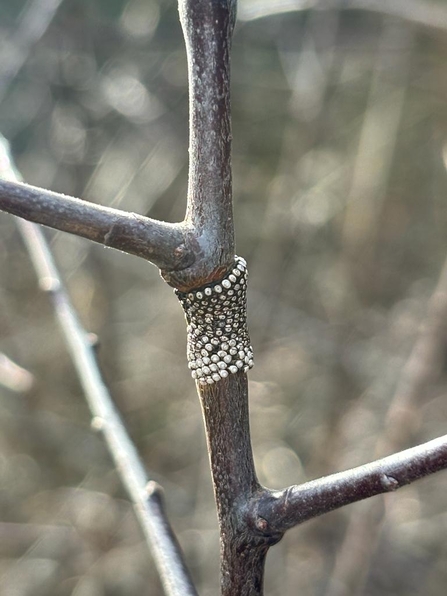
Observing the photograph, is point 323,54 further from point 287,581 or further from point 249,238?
point 287,581

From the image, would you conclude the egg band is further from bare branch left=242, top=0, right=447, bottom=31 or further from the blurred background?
the blurred background

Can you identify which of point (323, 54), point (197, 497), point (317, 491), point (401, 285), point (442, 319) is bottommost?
point (317, 491)

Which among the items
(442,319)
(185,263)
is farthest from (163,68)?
(185,263)

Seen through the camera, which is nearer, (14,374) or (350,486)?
(350,486)

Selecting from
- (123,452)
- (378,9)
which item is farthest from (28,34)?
(123,452)

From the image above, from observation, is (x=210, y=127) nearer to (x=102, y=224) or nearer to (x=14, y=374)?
(x=102, y=224)

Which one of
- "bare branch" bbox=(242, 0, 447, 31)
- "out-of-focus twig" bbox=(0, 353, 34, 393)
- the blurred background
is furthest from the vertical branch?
the blurred background

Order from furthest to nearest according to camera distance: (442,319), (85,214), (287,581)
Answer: (287,581) < (442,319) < (85,214)
